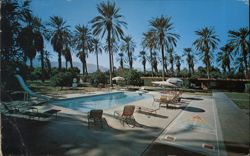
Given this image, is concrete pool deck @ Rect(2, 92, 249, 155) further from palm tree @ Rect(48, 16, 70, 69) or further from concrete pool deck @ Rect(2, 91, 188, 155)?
palm tree @ Rect(48, 16, 70, 69)

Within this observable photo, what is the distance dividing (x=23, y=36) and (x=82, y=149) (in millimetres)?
4554

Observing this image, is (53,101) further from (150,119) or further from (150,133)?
(150,133)

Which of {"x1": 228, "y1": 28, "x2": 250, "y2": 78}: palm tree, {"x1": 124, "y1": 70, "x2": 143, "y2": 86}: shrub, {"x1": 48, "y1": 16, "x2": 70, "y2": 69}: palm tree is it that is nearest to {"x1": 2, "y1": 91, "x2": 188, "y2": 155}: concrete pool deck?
{"x1": 48, "y1": 16, "x2": 70, "y2": 69}: palm tree

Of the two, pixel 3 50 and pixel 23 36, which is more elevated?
pixel 23 36

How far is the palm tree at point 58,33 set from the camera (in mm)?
9385

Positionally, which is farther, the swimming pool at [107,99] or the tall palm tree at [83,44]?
the tall palm tree at [83,44]

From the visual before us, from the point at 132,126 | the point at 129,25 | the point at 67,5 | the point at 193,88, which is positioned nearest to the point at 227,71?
the point at 193,88

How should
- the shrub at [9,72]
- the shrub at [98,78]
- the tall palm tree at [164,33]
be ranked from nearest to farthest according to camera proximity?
the shrub at [9,72], the tall palm tree at [164,33], the shrub at [98,78]

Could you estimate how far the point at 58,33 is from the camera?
13.5 meters

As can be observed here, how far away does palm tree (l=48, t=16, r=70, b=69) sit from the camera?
9385mm

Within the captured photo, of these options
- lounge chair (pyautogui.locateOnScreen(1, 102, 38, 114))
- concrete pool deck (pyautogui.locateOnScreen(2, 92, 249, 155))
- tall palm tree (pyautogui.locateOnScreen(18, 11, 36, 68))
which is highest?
tall palm tree (pyautogui.locateOnScreen(18, 11, 36, 68))

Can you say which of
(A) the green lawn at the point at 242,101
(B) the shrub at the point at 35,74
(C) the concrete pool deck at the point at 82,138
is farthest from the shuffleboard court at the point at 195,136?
(B) the shrub at the point at 35,74

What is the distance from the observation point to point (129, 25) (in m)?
10.4

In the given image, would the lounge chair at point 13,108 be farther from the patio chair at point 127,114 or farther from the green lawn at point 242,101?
the green lawn at point 242,101
